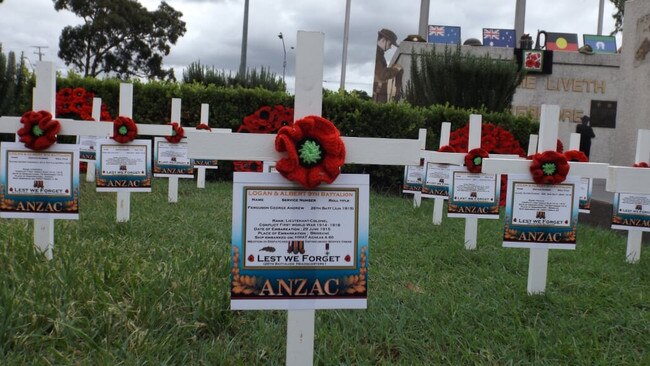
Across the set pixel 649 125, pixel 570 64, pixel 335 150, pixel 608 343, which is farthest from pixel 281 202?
pixel 570 64

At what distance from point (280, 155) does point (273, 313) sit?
1427 millimetres

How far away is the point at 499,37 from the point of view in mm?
26594

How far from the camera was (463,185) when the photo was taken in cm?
537

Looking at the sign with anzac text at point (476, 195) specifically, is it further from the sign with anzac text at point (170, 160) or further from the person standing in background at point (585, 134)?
the person standing in background at point (585, 134)

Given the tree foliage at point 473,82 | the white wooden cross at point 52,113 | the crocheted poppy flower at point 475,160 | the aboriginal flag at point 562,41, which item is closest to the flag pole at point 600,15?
the aboriginal flag at point 562,41

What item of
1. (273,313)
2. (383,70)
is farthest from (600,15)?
(273,313)

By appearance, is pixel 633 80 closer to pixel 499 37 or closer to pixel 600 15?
pixel 499 37

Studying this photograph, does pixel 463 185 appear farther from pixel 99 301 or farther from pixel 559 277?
pixel 99 301

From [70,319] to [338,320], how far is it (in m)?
1.30

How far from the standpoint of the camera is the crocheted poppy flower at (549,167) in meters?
3.57

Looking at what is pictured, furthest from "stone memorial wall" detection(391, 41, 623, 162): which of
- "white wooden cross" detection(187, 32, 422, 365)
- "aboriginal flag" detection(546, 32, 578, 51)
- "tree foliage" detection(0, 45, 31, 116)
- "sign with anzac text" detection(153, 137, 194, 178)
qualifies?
"white wooden cross" detection(187, 32, 422, 365)

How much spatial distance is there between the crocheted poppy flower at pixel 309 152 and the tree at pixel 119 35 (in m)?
33.7

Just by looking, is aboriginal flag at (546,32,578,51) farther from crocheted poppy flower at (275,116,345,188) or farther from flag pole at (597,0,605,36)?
crocheted poppy flower at (275,116,345,188)

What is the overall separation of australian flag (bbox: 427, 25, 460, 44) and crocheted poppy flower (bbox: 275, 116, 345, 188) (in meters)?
24.5
